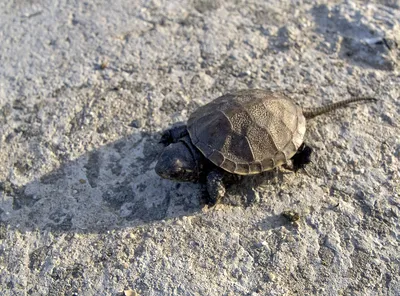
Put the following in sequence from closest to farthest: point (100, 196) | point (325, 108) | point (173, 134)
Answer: point (100, 196) < point (173, 134) < point (325, 108)

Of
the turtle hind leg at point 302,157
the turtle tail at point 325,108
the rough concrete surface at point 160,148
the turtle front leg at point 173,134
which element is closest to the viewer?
the rough concrete surface at point 160,148

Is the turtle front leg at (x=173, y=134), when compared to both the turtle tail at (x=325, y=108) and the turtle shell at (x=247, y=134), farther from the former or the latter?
the turtle tail at (x=325, y=108)

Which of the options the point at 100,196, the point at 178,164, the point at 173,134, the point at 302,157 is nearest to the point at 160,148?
the point at 173,134

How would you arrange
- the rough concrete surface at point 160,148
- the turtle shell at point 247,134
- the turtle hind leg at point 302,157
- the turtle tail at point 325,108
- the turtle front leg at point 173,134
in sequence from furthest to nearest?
1. the turtle tail at point 325,108
2. the turtle front leg at point 173,134
3. the turtle hind leg at point 302,157
4. the turtle shell at point 247,134
5. the rough concrete surface at point 160,148

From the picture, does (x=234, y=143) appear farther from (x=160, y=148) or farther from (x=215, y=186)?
(x=160, y=148)

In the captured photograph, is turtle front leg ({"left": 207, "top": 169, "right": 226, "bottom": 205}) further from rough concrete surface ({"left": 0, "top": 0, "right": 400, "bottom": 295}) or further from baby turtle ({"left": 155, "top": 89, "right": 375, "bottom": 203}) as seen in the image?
rough concrete surface ({"left": 0, "top": 0, "right": 400, "bottom": 295})

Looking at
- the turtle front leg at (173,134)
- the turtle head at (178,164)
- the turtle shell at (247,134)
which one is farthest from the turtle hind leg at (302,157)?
the turtle front leg at (173,134)

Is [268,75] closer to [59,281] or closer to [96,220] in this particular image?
[96,220]
